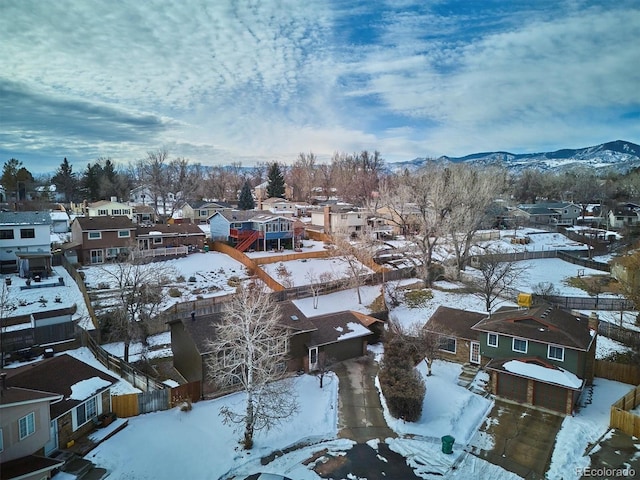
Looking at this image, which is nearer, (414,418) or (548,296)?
(414,418)

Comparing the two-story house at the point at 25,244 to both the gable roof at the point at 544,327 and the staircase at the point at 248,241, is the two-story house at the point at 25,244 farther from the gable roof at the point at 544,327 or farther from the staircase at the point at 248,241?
the gable roof at the point at 544,327

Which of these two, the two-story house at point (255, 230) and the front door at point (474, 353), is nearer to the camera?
the front door at point (474, 353)

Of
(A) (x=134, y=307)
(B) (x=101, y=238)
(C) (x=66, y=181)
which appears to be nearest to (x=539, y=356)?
(A) (x=134, y=307)

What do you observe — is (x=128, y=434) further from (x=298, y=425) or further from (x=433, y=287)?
(x=433, y=287)

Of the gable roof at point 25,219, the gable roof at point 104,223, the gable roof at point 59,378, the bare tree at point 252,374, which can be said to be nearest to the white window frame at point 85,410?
the gable roof at point 59,378

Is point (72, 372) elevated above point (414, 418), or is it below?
above

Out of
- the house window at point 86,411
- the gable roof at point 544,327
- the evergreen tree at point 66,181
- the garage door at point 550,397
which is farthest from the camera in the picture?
the evergreen tree at point 66,181

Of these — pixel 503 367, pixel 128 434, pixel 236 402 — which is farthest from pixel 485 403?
pixel 128 434
